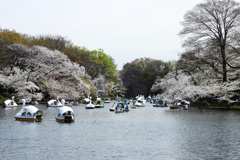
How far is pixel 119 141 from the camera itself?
29297mm

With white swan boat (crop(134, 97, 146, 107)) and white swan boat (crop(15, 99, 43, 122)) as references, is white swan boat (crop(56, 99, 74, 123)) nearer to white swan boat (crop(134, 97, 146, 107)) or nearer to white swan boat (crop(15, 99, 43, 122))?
white swan boat (crop(15, 99, 43, 122))

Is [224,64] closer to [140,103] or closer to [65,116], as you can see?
[140,103]

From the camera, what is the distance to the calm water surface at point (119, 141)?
78.3 feet

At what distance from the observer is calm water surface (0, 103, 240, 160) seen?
23.9 metres

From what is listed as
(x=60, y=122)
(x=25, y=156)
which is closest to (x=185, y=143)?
(x=25, y=156)

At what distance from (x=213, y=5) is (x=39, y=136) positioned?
41248 mm

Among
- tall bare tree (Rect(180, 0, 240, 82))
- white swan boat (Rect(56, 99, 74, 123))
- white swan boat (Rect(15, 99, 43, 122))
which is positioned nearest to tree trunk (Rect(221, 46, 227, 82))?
tall bare tree (Rect(180, 0, 240, 82))

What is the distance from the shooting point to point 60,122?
42156 mm

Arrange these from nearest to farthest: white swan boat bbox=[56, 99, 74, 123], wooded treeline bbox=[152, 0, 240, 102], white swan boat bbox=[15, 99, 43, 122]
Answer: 1. white swan boat bbox=[56, 99, 74, 123]
2. white swan boat bbox=[15, 99, 43, 122]
3. wooded treeline bbox=[152, 0, 240, 102]

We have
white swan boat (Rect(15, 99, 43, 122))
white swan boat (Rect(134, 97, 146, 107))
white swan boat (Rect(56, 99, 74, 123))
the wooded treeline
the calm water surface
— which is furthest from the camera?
white swan boat (Rect(134, 97, 146, 107))

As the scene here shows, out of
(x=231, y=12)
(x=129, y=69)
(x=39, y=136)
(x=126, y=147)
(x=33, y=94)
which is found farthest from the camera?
(x=129, y=69)

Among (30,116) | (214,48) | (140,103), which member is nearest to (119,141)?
(30,116)

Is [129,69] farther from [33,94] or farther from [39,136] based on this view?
[39,136]

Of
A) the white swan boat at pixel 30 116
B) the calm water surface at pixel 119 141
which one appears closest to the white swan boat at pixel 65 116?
the calm water surface at pixel 119 141
